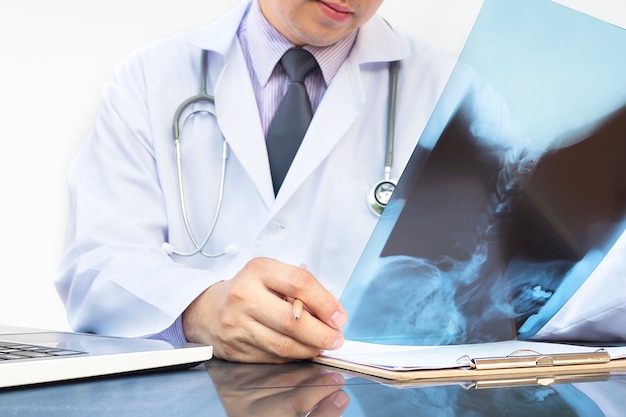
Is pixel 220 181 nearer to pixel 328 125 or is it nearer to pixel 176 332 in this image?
pixel 328 125

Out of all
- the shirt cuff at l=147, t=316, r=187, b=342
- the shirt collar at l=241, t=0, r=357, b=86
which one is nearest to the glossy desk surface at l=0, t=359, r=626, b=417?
the shirt cuff at l=147, t=316, r=187, b=342

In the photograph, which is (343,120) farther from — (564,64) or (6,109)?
(6,109)

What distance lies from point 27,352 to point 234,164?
0.65 m

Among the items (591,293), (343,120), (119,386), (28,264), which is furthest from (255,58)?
(28,264)

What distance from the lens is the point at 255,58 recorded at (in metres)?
1.24

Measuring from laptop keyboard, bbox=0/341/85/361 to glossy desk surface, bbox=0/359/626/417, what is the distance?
33mm

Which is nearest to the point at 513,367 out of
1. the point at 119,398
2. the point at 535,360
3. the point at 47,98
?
the point at 535,360

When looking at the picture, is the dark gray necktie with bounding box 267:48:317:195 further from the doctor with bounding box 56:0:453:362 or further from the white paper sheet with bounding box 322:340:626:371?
the white paper sheet with bounding box 322:340:626:371

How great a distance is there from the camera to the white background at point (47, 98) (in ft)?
6.15

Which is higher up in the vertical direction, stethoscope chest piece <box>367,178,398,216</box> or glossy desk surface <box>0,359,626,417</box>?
glossy desk surface <box>0,359,626,417</box>

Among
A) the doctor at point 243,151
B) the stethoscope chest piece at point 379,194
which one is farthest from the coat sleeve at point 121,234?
the stethoscope chest piece at point 379,194

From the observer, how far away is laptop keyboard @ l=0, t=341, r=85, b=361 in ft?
1.72

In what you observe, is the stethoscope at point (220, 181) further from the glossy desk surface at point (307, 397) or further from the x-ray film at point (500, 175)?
the glossy desk surface at point (307, 397)

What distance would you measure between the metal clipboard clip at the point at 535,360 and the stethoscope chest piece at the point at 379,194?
491mm
